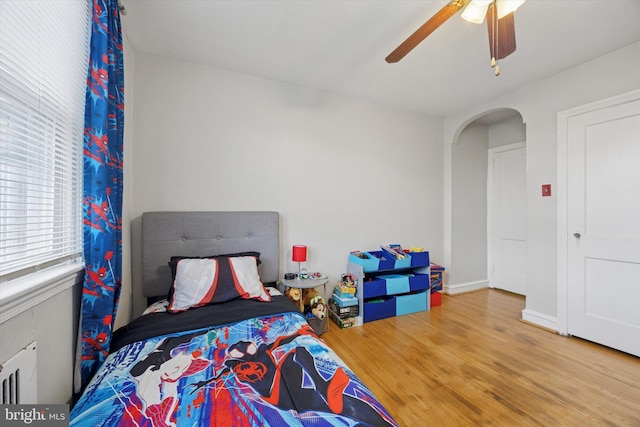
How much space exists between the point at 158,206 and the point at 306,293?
5.29ft

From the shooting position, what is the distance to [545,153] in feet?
8.60

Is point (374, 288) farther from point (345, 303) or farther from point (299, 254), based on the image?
point (299, 254)

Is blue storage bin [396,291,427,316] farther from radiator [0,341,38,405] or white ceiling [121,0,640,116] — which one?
radiator [0,341,38,405]

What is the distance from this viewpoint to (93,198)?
126 centimetres

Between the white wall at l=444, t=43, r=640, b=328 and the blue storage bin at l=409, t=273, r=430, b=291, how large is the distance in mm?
1053

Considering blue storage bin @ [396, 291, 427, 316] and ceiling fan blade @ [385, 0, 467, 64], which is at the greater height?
ceiling fan blade @ [385, 0, 467, 64]

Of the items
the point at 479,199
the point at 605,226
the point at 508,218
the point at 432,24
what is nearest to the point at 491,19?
the point at 432,24

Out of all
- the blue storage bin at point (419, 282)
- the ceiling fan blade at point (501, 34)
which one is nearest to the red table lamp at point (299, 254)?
the blue storage bin at point (419, 282)

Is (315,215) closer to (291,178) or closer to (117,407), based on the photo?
(291,178)

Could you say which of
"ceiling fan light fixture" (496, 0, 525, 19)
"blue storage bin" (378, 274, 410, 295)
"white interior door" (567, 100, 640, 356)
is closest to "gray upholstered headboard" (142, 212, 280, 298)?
"blue storage bin" (378, 274, 410, 295)

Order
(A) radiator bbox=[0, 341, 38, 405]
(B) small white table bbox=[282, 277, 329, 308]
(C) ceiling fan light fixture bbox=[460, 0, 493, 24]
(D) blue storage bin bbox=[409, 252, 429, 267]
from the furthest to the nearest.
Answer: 1. (D) blue storage bin bbox=[409, 252, 429, 267]
2. (B) small white table bbox=[282, 277, 329, 308]
3. (C) ceiling fan light fixture bbox=[460, 0, 493, 24]
4. (A) radiator bbox=[0, 341, 38, 405]

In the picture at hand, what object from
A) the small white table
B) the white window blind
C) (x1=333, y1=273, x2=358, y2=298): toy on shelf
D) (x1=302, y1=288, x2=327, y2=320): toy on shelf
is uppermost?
the white window blind

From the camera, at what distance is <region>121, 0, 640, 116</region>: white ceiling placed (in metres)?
1.69

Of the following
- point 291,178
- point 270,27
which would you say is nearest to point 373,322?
point 291,178
